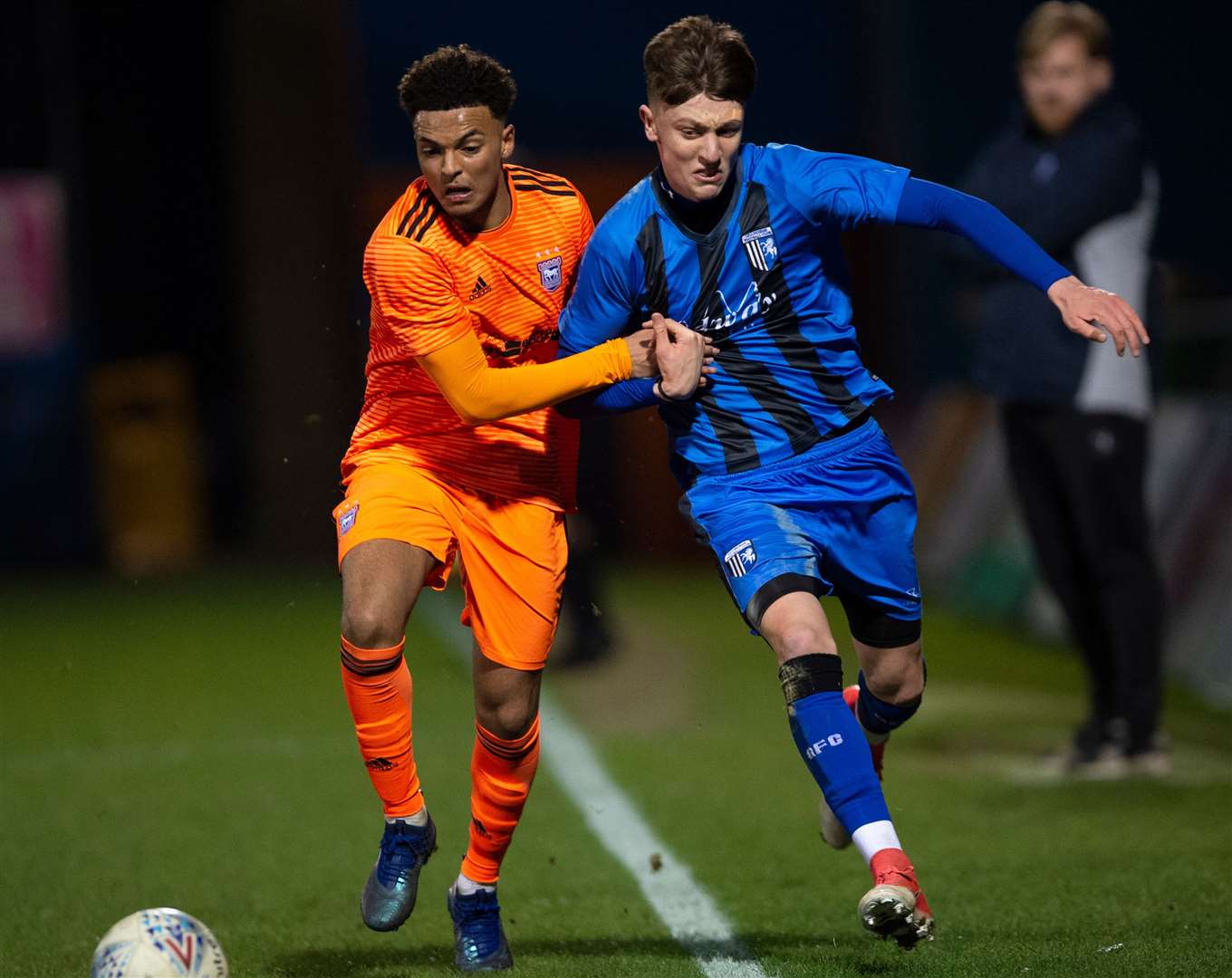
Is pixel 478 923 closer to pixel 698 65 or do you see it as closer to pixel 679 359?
pixel 679 359

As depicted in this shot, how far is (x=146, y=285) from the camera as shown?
17.2 m

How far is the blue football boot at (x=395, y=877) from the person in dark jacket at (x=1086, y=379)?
325 centimetres

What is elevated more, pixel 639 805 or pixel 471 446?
pixel 471 446

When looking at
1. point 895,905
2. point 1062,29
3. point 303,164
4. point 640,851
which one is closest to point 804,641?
point 895,905

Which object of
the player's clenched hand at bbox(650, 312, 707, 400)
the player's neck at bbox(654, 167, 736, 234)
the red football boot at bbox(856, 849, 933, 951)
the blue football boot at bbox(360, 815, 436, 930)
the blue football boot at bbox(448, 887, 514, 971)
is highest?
the player's neck at bbox(654, 167, 736, 234)

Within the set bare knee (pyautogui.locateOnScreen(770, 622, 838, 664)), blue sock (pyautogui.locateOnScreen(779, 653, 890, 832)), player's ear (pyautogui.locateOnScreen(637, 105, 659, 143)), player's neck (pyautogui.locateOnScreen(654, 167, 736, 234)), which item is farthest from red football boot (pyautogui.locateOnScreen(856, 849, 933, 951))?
player's ear (pyautogui.locateOnScreen(637, 105, 659, 143))

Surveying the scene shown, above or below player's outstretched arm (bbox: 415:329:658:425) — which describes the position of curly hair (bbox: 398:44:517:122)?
above

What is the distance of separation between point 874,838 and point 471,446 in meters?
1.59

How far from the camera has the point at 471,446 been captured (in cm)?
525

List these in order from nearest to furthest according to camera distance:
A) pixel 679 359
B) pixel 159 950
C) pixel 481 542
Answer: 1. pixel 159 950
2. pixel 679 359
3. pixel 481 542

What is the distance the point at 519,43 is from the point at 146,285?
4.00m

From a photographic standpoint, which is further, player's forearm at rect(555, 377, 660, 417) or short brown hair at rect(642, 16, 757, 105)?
player's forearm at rect(555, 377, 660, 417)

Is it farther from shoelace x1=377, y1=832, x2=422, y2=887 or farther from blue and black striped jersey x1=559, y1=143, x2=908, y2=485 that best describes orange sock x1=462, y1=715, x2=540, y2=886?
blue and black striped jersey x1=559, y1=143, x2=908, y2=485

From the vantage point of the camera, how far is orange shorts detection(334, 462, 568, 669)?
200 inches
